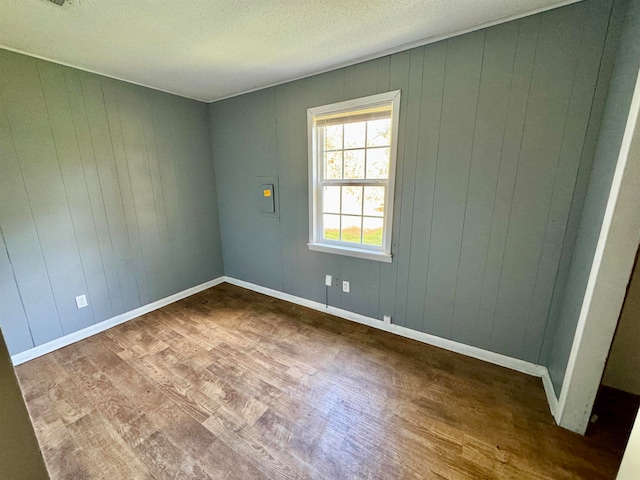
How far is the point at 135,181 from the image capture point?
8.68 feet

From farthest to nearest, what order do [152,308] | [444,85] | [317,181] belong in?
[152,308] < [317,181] < [444,85]

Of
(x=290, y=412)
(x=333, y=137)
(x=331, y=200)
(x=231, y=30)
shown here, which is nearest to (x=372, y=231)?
(x=331, y=200)

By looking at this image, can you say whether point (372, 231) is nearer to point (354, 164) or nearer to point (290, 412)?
point (354, 164)

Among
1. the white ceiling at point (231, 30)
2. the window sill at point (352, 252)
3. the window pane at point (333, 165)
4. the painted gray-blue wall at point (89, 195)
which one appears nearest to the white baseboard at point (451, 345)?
the window sill at point (352, 252)

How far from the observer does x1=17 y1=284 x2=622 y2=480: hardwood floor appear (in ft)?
4.30

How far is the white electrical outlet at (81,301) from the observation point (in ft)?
7.74

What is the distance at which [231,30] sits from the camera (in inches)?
67.1

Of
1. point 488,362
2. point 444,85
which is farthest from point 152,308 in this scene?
point 444,85

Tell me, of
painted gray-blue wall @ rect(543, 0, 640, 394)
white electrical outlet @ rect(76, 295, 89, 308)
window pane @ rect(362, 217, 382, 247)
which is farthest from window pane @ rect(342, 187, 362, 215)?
white electrical outlet @ rect(76, 295, 89, 308)

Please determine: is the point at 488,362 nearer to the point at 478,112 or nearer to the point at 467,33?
the point at 478,112

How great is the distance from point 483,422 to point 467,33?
8.27 ft

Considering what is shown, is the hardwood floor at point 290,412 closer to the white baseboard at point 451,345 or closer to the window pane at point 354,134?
the white baseboard at point 451,345

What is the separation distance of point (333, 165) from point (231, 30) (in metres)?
1.28

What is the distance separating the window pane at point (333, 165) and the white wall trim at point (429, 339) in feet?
4.58
